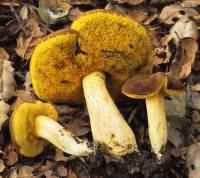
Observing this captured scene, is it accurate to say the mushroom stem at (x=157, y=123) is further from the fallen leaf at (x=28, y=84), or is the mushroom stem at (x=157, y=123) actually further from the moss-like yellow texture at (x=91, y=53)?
the fallen leaf at (x=28, y=84)

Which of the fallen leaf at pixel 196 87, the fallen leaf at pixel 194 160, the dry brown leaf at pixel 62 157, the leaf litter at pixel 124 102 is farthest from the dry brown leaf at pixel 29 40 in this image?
the fallen leaf at pixel 194 160

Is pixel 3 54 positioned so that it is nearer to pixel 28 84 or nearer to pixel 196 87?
pixel 28 84

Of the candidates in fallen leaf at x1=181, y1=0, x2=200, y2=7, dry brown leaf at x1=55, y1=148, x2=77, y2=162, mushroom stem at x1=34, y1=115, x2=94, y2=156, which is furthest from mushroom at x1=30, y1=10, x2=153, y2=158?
fallen leaf at x1=181, y1=0, x2=200, y2=7

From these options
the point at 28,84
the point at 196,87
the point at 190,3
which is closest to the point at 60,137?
the point at 28,84

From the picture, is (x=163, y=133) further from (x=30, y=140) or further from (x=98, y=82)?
(x=30, y=140)

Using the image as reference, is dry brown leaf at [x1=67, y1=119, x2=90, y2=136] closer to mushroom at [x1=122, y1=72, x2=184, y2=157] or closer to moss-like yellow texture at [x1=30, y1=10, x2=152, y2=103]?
moss-like yellow texture at [x1=30, y1=10, x2=152, y2=103]

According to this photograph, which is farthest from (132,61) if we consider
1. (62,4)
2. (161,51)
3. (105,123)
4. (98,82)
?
(62,4)
